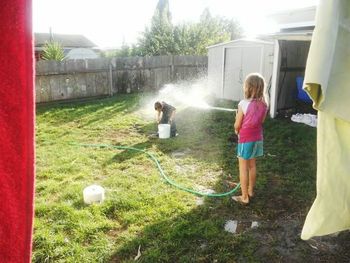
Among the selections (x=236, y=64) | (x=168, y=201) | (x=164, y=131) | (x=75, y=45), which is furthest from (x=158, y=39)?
(x=75, y=45)

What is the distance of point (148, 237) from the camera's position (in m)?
4.11

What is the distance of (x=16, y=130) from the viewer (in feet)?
1.80

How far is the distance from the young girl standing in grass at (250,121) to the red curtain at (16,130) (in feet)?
13.6

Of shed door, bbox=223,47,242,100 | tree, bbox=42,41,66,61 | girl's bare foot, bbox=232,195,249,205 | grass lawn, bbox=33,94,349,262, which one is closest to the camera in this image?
grass lawn, bbox=33,94,349,262

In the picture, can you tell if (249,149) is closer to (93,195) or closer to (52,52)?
(93,195)

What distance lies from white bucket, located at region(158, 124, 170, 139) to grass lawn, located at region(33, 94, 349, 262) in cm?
28

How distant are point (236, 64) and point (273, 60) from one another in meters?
2.49

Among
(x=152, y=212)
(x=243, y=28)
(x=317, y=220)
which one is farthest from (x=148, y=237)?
(x=243, y=28)

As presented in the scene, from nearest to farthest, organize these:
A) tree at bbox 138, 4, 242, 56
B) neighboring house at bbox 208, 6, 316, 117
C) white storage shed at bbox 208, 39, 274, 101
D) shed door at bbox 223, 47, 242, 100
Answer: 1. neighboring house at bbox 208, 6, 316, 117
2. white storage shed at bbox 208, 39, 274, 101
3. shed door at bbox 223, 47, 242, 100
4. tree at bbox 138, 4, 242, 56

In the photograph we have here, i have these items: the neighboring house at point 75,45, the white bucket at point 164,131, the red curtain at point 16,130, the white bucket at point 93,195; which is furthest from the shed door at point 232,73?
the neighboring house at point 75,45

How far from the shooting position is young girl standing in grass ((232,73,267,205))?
450cm

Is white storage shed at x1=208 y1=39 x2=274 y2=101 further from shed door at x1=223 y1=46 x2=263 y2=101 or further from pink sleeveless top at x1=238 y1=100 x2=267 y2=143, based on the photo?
pink sleeveless top at x1=238 y1=100 x2=267 y2=143

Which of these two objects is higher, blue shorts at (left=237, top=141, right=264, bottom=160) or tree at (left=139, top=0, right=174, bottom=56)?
tree at (left=139, top=0, right=174, bottom=56)

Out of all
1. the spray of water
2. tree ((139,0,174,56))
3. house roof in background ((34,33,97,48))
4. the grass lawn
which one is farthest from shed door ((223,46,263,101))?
house roof in background ((34,33,97,48))
